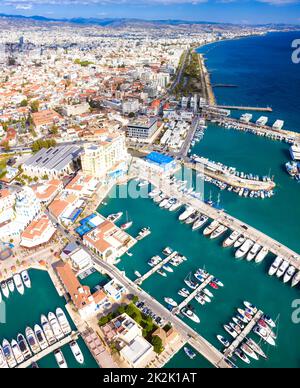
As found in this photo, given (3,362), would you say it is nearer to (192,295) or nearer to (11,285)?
(11,285)

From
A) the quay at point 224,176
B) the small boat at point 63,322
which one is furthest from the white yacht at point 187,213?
the small boat at point 63,322

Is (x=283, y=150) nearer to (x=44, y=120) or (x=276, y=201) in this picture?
(x=276, y=201)

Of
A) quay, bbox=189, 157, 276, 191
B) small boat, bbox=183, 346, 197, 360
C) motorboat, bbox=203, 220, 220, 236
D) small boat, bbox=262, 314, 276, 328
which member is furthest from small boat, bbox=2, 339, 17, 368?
quay, bbox=189, 157, 276, 191

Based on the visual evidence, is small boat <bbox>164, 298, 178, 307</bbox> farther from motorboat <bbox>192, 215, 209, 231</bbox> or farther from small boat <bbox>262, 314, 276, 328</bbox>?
motorboat <bbox>192, 215, 209, 231</bbox>

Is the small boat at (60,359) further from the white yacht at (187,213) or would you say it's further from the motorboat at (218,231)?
the white yacht at (187,213)
